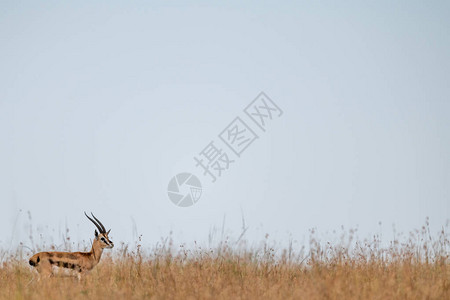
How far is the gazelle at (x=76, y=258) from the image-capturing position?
11.2 meters

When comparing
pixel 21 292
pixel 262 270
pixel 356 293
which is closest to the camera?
pixel 356 293

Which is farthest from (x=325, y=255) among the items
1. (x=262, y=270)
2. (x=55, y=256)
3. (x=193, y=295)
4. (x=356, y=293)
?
(x=55, y=256)

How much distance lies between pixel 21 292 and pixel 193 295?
2.82 meters

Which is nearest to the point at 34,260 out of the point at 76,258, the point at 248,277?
the point at 76,258

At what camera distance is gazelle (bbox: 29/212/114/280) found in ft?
36.8

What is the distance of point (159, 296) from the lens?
8195 mm

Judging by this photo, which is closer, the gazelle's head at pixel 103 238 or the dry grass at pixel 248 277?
the dry grass at pixel 248 277

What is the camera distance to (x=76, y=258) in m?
11.6

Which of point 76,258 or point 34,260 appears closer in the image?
point 34,260

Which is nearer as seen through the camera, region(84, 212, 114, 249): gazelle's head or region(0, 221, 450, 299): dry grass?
region(0, 221, 450, 299): dry grass

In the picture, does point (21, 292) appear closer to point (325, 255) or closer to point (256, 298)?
point (256, 298)

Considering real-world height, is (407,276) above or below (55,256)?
below

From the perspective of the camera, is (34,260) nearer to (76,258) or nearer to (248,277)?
(76,258)

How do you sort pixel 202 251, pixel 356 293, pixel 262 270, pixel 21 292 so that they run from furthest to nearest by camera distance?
1. pixel 202 251
2. pixel 262 270
3. pixel 21 292
4. pixel 356 293
